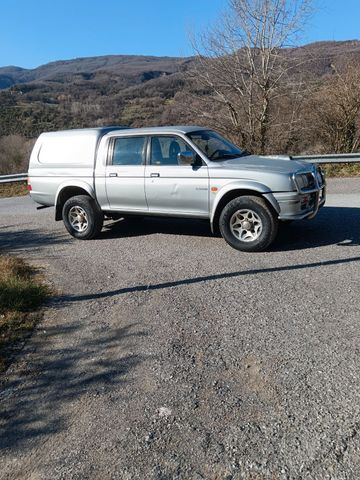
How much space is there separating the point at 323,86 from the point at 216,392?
15255mm

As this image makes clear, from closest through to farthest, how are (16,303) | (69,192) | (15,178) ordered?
1. (16,303)
2. (69,192)
3. (15,178)

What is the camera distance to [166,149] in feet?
22.1

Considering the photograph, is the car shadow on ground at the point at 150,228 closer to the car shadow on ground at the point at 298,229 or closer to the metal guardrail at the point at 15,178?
the car shadow on ground at the point at 298,229

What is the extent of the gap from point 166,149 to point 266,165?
64.4 inches

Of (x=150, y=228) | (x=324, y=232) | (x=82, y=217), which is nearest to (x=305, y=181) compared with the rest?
(x=324, y=232)

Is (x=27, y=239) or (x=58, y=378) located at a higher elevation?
(x=27, y=239)

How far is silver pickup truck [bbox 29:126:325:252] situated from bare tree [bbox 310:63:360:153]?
10.4 m

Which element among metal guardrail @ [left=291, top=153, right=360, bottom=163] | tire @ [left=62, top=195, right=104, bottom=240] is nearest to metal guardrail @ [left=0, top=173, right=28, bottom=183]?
tire @ [left=62, top=195, right=104, bottom=240]

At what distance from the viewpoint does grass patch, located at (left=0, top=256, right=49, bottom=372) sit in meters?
4.01

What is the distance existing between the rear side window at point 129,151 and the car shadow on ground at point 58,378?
355 centimetres

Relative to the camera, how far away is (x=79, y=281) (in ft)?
18.3

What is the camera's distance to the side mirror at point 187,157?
6320 mm

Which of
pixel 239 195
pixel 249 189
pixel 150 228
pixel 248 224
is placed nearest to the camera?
pixel 249 189

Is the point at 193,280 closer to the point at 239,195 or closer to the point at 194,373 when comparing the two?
the point at 239,195
